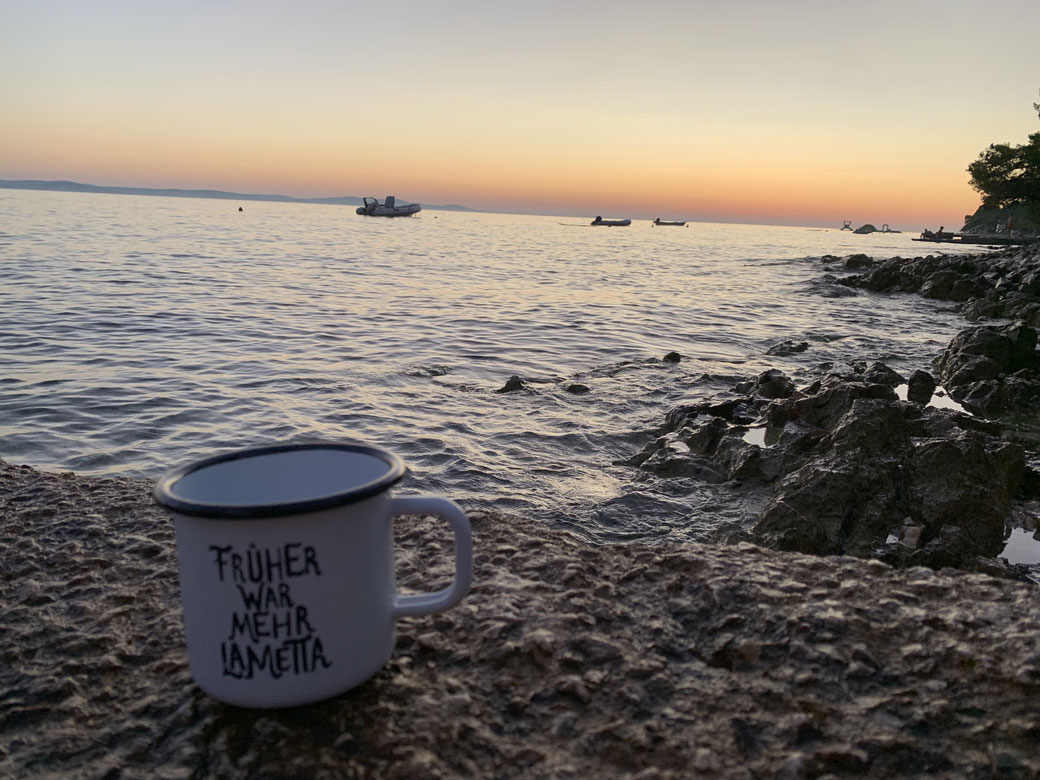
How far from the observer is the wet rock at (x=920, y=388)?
25.8 ft

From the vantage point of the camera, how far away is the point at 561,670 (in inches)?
60.6

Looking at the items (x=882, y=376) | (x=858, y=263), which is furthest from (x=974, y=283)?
(x=882, y=376)

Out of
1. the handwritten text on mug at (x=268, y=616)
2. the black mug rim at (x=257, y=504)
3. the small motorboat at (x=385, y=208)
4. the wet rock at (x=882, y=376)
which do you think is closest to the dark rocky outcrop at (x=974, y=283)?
the wet rock at (x=882, y=376)

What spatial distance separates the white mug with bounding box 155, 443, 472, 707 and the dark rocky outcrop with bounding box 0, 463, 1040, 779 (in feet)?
0.35

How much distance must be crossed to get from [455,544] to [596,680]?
16.6 inches

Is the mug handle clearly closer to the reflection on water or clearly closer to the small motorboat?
the reflection on water

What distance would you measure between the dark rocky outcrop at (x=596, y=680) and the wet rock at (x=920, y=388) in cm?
670

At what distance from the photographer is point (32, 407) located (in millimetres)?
7027

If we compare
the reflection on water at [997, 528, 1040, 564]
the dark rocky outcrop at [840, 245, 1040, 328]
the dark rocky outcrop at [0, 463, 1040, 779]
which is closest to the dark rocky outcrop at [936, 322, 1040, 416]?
the reflection on water at [997, 528, 1040, 564]

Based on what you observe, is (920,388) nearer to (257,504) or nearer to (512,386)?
(512,386)

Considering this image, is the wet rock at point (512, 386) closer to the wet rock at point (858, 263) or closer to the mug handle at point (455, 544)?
the mug handle at point (455, 544)

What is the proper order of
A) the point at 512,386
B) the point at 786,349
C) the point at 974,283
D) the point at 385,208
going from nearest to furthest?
the point at 512,386 < the point at 786,349 < the point at 974,283 < the point at 385,208

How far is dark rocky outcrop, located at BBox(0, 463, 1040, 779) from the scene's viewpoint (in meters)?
1.29

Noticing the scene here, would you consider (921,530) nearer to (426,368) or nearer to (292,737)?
(292,737)
